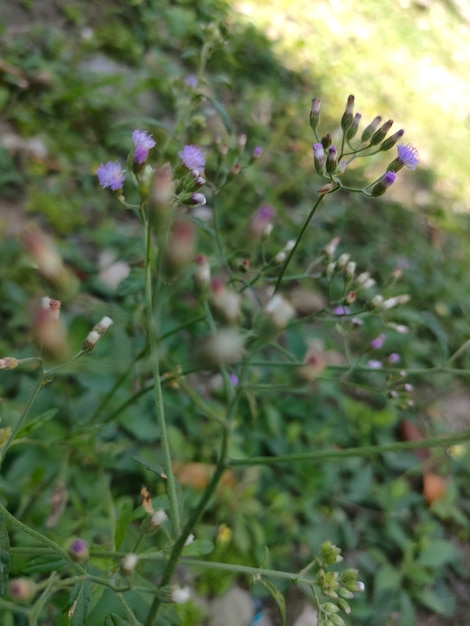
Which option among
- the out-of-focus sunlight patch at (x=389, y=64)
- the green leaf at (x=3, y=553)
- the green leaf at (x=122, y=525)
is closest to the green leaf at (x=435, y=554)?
the green leaf at (x=122, y=525)

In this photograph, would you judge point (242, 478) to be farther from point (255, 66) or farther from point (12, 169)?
point (255, 66)

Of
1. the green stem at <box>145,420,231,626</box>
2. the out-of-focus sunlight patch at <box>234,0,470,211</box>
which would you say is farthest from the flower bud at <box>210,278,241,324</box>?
the out-of-focus sunlight patch at <box>234,0,470,211</box>

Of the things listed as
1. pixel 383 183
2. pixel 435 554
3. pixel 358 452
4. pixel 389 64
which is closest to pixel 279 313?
pixel 358 452

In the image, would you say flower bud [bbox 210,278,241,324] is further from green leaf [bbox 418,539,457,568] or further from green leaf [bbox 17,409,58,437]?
green leaf [bbox 418,539,457,568]

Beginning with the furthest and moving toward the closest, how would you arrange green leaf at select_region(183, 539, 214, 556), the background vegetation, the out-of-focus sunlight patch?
the out-of-focus sunlight patch → the background vegetation → green leaf at select_region(183, 539, 214, 556)

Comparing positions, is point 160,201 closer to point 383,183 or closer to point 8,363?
point 8,363
